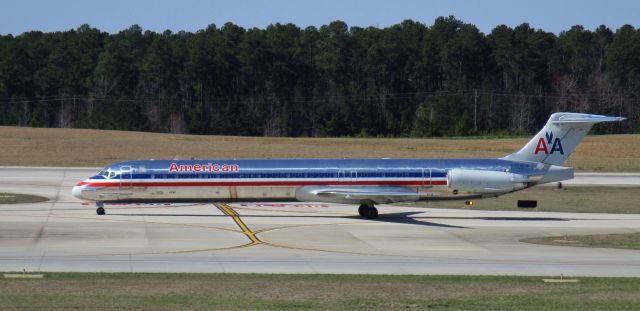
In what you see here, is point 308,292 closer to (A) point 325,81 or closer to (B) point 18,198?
(B) point 18,198

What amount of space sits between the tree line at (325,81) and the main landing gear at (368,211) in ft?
268

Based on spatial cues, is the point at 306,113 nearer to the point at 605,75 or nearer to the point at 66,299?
the point at 605,75

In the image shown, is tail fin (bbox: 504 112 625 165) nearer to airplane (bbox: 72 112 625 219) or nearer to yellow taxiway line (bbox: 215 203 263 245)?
airplane (bbox: 72 112 625 219)

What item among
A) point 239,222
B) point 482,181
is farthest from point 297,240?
point 482,181

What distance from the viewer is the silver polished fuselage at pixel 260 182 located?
41.5m

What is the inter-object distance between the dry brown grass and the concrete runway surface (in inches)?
1486

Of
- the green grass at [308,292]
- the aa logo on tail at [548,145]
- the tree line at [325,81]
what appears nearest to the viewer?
the green grass at [308,292]

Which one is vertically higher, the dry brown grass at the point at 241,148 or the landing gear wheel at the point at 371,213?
the dry brown grass at the point at 241,148

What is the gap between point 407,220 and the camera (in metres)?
41.2

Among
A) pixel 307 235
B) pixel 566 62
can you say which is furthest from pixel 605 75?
pixel 307 235

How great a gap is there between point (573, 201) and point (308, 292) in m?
31.3

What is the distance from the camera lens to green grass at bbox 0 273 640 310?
1969 cm

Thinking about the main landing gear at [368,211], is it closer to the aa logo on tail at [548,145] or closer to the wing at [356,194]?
the wing at [356,194]

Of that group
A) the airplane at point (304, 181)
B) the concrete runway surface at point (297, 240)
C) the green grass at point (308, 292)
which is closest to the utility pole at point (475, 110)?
the concrete runway surface at point (297, 240)
